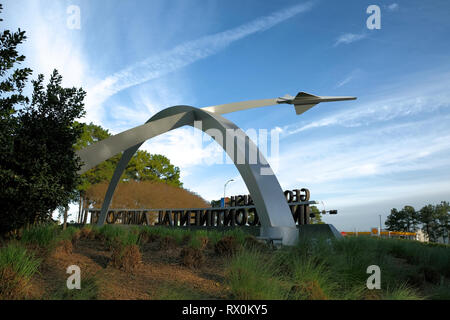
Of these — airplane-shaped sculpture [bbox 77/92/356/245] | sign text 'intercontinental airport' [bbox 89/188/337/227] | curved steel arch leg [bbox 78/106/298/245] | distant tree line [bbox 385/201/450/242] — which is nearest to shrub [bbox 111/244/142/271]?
airplane-shaped sculpture [bbox 77/92/356/245]

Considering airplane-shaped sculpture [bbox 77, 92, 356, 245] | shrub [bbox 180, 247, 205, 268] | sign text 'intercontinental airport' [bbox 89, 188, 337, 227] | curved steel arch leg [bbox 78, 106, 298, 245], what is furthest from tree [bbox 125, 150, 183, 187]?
shrub [bbox 180, 247, 205, 268]

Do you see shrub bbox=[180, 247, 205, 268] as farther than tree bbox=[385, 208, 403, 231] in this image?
No

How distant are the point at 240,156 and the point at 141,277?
7153mm

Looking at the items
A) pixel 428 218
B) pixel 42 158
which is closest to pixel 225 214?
pixel 42 158

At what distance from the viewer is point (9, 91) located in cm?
728

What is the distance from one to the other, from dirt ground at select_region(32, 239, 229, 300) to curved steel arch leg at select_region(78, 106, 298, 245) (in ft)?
11.5

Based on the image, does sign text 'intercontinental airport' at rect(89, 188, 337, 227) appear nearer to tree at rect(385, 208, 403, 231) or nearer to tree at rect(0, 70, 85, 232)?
tree at rect(0, 70, 85, 232)

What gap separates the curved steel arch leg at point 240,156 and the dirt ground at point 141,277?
351cm

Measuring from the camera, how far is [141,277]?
18.8 ft

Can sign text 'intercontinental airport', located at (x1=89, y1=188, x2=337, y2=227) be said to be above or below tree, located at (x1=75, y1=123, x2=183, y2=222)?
Answer: below

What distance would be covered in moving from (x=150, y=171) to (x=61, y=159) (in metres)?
33.7

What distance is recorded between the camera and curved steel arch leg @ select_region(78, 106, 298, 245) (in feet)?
36.8

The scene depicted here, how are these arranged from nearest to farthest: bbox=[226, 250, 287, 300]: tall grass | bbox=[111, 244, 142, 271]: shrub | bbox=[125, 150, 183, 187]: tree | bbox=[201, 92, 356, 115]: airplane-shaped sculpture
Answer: bbox=[226, 250, 287, 300]: tall grass → bbox=[111, 244, 142, 271]: shrub → bbox=[201, 92, 356, 115]: airplane-shaped sculpture → bbox=[125, 150, 183, 187]: tree

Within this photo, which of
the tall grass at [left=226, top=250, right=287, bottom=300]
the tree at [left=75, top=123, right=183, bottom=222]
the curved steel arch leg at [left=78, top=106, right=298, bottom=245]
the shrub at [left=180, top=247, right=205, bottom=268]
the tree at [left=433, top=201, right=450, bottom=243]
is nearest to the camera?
the tall grass at [left=226, top=250, right=287, bottom=300]
